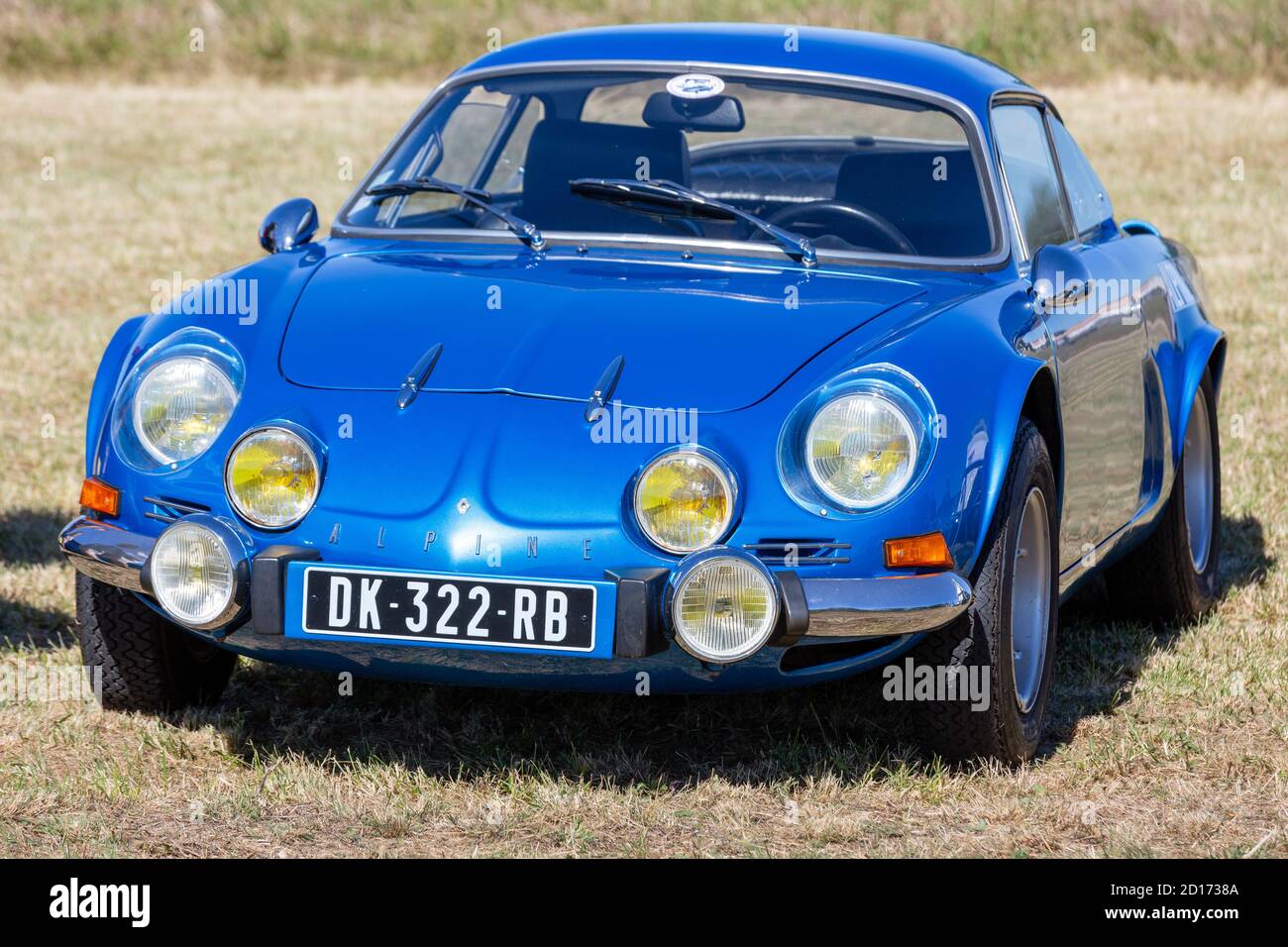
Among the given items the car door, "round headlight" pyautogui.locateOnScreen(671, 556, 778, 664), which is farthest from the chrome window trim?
"round headlight" pyautogui.locateOnScreen(671, 556, 778, 664)

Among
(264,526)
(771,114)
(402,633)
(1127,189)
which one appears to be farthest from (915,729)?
(1127,189)

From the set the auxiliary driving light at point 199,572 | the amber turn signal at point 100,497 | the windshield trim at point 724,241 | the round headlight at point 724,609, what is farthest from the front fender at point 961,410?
the amber turn signal at point 100,497

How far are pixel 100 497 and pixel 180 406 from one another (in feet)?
0.86

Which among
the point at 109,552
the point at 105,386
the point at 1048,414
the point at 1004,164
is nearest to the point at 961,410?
the point at 1048,414

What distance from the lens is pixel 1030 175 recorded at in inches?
203

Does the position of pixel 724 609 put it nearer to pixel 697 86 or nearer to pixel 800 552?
pixel 800 552

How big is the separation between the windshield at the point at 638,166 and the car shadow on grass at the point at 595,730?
3.75ft

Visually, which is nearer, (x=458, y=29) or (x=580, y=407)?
(x=580, y=407)

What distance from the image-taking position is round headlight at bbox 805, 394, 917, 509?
364 centimetres

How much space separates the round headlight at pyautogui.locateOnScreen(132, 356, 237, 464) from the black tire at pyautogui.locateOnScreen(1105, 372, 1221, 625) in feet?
9.00

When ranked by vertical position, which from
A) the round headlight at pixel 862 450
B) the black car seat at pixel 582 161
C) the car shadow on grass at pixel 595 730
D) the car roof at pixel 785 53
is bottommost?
the car shadow on grass at pixel 595 730

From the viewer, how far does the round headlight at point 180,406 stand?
3.90 metres

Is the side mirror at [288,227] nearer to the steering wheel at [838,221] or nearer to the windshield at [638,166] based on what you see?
the windshield at [638,166]
